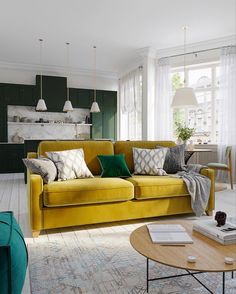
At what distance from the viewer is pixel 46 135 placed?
26.6 ft

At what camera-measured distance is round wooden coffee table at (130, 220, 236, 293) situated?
4.48 feet

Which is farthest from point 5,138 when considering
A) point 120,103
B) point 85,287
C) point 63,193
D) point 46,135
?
point 85,287

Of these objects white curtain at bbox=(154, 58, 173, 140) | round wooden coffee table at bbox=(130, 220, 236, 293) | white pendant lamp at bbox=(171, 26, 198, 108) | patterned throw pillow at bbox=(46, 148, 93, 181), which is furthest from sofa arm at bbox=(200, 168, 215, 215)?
white curtain at bbox=(154, 58, 173, 140)

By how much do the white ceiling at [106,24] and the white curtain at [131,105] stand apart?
74 cm

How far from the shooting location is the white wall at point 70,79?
7.69 metres

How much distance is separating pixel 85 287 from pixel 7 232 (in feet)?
2.20

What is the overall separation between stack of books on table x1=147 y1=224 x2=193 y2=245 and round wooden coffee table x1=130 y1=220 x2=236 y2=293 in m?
0.03

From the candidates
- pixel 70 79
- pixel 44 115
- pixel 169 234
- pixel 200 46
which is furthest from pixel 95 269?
pixel 70 79

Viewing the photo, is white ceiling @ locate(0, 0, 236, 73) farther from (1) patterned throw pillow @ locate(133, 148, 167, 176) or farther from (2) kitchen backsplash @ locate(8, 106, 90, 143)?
(1) patterned throw pillow @ locate(133, 148, 167, 176)

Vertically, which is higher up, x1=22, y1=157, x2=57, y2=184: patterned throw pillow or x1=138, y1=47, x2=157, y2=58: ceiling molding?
x1=138, y1=47, x2=157, y2=58: ceiling molding

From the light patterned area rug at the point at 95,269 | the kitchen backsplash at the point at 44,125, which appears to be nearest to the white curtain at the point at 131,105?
the kitchen backsplash at the point at 44,125

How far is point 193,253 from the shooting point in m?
1.52


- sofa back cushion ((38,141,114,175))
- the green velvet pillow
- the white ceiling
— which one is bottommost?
the green velvet pillow

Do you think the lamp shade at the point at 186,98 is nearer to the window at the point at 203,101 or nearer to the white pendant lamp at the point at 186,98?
the white pendant lamp at the point at 186,98
